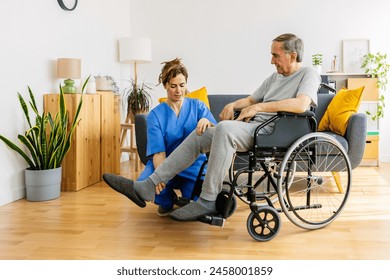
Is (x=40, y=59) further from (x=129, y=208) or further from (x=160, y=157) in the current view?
(x=160, y=157)

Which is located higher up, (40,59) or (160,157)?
(40,59)

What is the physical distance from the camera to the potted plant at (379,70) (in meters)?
5.29

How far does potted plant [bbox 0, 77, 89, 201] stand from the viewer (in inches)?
135

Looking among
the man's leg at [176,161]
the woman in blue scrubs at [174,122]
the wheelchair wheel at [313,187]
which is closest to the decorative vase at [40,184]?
the woman in blue scrubs at [174,122]

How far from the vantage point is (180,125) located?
2709 millimetres

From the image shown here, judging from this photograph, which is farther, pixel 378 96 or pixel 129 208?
pixel 378 96

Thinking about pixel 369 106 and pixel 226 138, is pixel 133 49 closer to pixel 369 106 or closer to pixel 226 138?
pixel 369 106

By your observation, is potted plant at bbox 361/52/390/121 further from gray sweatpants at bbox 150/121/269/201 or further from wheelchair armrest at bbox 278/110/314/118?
gray sweatpants at bbox 150/121/269/201

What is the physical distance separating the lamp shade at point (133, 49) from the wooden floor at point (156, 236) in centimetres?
239

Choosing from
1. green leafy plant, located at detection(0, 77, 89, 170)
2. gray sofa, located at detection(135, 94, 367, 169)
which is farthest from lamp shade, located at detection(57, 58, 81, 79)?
gray sofa, located at detection(135, 94, 367, 169)

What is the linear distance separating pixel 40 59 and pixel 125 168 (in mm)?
1647

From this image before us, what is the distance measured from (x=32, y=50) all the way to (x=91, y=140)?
86 cm

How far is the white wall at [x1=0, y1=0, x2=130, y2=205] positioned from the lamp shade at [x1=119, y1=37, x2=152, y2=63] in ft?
1.48
